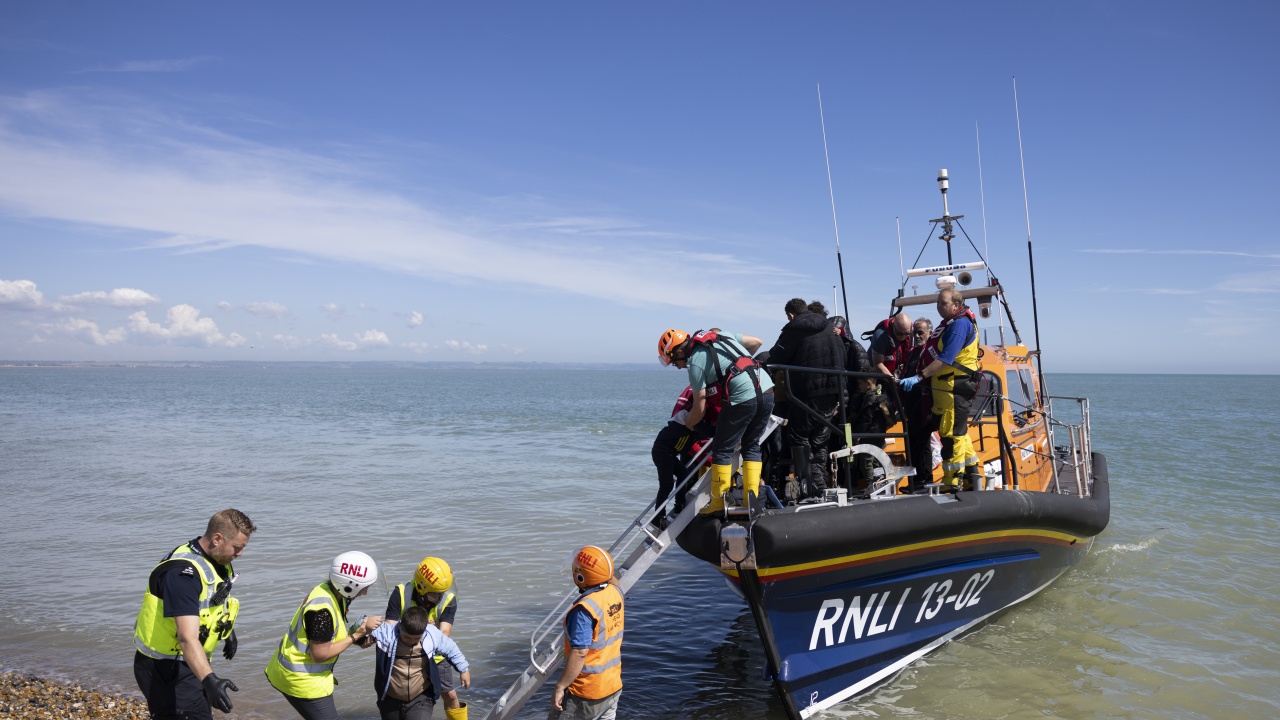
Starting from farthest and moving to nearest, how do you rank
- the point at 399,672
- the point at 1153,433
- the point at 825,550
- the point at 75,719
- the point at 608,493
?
1. the point at 1153,433
2. the point at 608,493
3. the point at 75,719
4. the point at 825,550
5. the point at 399,672

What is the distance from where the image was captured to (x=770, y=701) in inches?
243

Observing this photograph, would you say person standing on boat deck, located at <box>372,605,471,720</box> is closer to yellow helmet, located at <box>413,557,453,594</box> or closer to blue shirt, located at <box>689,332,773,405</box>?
yellow helmet, located at <box>413,557,453,594</box>

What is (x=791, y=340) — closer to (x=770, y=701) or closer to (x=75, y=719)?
(x=770, y=701)

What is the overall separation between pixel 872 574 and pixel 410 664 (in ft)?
10.0

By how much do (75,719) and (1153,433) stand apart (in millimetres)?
33163

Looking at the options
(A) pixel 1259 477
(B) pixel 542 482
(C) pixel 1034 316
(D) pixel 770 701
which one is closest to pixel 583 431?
(B) pixel 542 482

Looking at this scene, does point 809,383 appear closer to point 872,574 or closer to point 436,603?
point 872,574

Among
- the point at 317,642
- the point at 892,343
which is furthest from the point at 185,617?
the point at 892,343

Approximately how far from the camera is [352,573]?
Result: 387 centimetres

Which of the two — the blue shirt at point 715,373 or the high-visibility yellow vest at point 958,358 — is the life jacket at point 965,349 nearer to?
the high-visibility yellow vest at point 958,358

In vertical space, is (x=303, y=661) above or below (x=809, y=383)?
below

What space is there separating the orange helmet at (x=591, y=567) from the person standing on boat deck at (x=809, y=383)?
6.86ft

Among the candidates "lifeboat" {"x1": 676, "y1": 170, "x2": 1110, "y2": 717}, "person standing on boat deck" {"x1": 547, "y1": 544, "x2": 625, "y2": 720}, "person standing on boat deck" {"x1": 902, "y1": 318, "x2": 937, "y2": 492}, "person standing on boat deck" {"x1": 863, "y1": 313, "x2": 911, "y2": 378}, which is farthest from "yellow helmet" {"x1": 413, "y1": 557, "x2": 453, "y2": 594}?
"person standing on boat deck" {"x1": 863, "y1": 313, "x2": 911, "y2": 378}

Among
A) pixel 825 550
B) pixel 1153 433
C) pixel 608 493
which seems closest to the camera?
pixel 825 550
